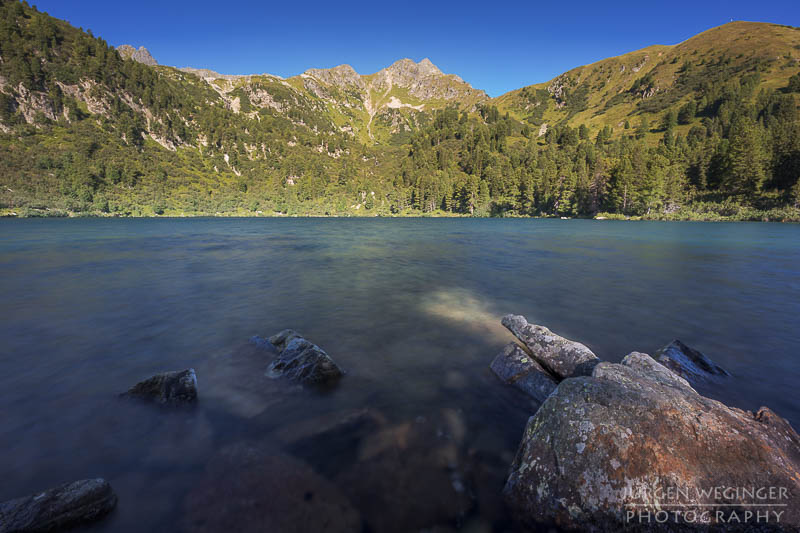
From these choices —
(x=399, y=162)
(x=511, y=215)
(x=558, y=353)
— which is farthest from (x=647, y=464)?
(x=399, y=162)

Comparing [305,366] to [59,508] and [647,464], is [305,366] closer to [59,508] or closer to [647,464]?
[59,508]

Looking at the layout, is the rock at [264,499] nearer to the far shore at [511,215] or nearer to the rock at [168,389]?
the rock at [168,389]

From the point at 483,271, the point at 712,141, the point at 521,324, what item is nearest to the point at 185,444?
the point at 521,324

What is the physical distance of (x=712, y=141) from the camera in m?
95.3

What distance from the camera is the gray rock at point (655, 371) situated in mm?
5230

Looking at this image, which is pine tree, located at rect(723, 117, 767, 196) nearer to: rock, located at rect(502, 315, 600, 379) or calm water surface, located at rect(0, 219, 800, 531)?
calm water surface, located at rect(0, 219, 800, 531)

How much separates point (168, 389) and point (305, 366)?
2.64m

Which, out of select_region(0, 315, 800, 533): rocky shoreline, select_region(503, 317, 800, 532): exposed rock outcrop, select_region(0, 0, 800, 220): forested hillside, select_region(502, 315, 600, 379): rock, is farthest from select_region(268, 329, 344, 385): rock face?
select_region(0, 0, 800, 220): forested hillside

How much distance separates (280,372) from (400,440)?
345 cm

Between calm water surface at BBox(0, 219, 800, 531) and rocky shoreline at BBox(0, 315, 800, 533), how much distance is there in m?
0.11

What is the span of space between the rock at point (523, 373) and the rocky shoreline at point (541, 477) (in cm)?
145

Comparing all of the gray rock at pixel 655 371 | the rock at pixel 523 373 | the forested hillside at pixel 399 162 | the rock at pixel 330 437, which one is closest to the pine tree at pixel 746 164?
the forested hillside at pixel 399 162

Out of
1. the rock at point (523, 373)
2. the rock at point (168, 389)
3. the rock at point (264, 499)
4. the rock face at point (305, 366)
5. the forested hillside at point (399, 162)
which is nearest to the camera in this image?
the rock at point (264, 499)

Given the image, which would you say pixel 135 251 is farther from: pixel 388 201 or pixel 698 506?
pixel 388 201
